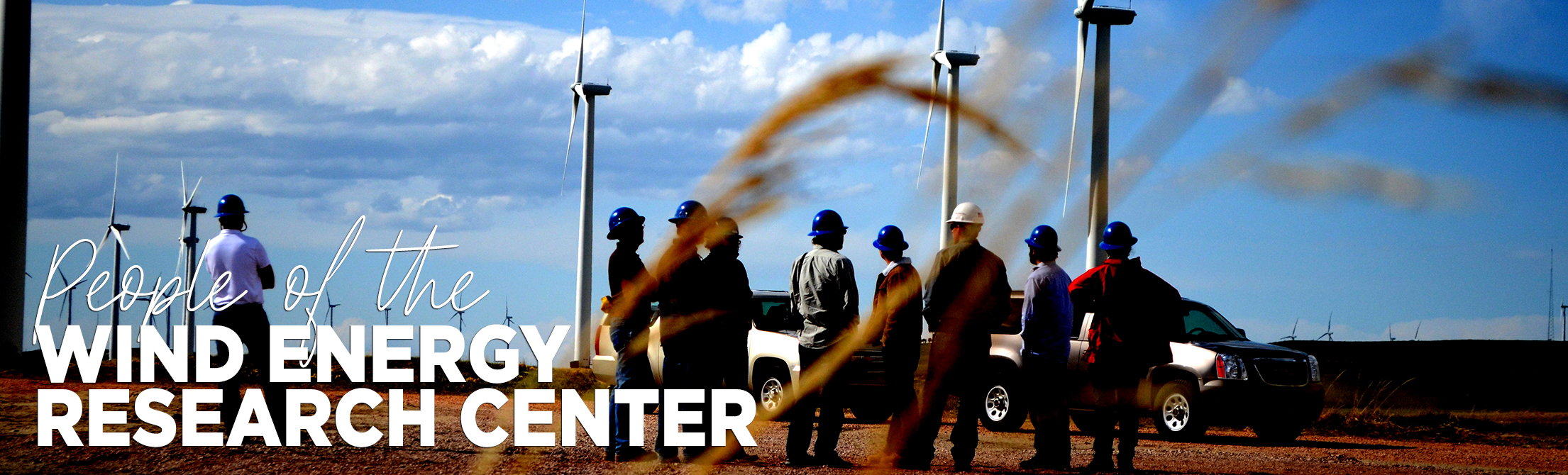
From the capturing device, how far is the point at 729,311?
6.29 meters

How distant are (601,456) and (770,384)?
16.2ft

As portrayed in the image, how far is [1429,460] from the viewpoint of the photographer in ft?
29.9

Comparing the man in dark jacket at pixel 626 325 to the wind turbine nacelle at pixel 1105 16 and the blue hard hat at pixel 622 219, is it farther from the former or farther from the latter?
the wind turbine nacelle at pixel 1105 16

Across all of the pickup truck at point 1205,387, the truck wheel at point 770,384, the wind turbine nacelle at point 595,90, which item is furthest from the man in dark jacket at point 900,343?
the wind turbine nacelle at point 595,90

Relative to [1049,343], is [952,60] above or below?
above

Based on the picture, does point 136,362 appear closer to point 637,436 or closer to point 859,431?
point 859,431

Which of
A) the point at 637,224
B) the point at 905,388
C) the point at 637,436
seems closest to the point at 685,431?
the point at 637,436

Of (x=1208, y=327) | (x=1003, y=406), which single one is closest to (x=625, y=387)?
(x=1003, y=406)

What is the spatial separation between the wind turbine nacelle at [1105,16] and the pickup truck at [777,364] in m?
8.98

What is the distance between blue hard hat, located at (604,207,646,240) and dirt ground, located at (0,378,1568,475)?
1211 millimetres

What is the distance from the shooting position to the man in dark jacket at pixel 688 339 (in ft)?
18.6

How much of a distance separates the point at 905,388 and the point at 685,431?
1806 mm

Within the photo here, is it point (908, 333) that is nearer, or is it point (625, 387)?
point (908, 333)

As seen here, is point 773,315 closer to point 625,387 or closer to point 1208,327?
point 1208,327
